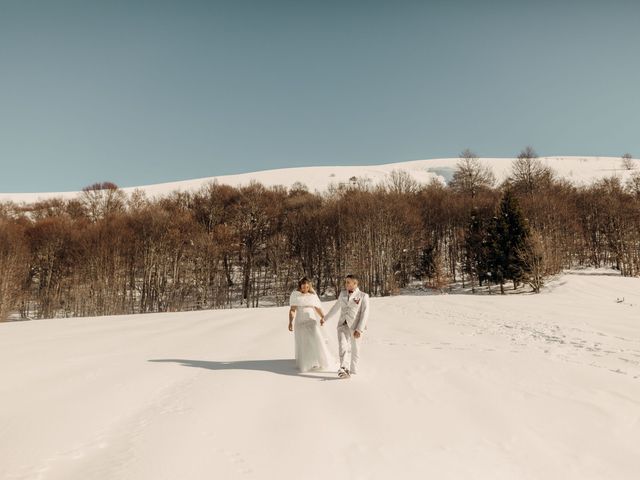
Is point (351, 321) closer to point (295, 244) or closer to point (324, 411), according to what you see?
point (324, 411)

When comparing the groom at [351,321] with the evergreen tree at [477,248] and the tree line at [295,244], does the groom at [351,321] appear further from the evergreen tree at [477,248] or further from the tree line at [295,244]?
the evergreen tree at [477,248]

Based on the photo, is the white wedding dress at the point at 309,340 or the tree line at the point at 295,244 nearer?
the white wedding dress at the point at 309,340

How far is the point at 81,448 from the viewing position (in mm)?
3789

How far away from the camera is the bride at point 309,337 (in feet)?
23.0

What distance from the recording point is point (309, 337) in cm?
712

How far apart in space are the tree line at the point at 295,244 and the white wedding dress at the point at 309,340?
27276 mm

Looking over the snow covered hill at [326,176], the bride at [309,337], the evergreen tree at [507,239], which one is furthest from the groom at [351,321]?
the snow covered hill at [326,176]

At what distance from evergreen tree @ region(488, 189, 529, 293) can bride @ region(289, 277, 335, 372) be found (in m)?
31.3

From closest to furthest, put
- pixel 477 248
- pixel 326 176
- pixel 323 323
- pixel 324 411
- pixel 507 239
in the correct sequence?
pixel 324 411 → pixel 323 323 → pixel 507 239 → pixel 477 248 → pixel 326 176

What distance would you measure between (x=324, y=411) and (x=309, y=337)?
2.36 meters

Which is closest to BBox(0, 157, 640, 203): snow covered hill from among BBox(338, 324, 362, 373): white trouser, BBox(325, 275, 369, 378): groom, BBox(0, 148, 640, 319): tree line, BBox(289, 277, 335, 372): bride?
BBox(0, 148, 640, 319): tree line


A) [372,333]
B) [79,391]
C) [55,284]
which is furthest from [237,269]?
[79,391]

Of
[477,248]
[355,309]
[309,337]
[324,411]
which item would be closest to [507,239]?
[477,248]

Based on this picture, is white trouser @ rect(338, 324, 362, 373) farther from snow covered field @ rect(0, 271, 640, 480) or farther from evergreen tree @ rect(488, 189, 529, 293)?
evergreen tree @ rect(488, 189, 529, 293)
